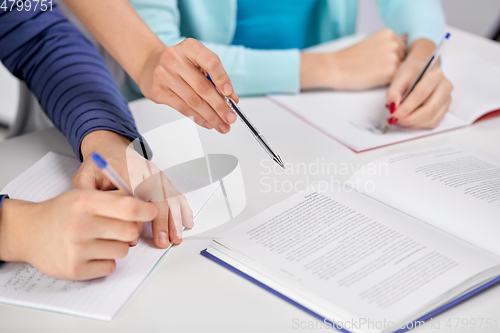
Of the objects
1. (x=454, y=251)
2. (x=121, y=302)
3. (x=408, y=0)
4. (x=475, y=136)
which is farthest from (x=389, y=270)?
(x=408, y=0)

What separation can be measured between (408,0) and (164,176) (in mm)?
866

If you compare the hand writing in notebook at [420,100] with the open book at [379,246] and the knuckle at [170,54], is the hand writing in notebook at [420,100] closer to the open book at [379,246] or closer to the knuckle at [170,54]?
the open book at [379,246]

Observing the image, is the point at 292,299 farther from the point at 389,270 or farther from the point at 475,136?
the point at 475,136

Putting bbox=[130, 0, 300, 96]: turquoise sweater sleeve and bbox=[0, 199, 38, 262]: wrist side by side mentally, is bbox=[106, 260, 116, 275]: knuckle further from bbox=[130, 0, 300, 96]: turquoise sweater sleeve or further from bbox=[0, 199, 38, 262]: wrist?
bbox=[130, 0, 300, 96]: turquoise sweater sleeve

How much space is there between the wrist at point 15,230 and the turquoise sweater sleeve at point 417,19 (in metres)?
0.88

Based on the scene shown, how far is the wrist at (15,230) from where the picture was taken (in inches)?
16.4

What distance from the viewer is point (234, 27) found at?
1.03 metres

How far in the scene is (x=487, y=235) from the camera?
1.52 ft

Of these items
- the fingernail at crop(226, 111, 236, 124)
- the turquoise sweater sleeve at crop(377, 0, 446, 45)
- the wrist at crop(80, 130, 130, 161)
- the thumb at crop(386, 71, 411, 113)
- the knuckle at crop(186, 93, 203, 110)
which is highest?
the turquoise sweater sleeve at crop(377, 0, 446, 45)

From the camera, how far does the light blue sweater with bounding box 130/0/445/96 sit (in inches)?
33.0

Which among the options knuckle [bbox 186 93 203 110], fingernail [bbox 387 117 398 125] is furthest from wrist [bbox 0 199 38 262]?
fingernail [bbox 387 117 398 125]

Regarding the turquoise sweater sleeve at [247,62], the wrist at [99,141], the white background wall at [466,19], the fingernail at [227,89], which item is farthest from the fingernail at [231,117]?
the white background wall at [466,19]

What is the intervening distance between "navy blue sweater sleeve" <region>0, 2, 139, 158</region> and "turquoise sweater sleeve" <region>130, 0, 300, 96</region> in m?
0.16

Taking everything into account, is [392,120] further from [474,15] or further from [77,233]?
[474,15]
